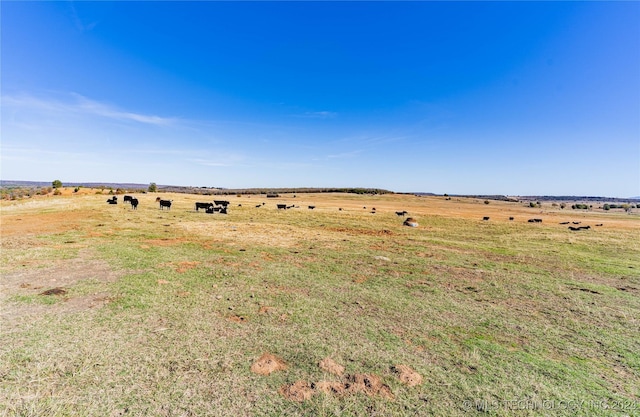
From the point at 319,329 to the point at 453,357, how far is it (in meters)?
3.20

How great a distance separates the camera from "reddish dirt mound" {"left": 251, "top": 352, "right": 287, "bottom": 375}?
17.8 feet

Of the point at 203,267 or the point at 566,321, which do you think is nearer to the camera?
the point at 566,321

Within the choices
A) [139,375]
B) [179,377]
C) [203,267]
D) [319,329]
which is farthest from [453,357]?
[203,267]

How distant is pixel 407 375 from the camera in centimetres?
548

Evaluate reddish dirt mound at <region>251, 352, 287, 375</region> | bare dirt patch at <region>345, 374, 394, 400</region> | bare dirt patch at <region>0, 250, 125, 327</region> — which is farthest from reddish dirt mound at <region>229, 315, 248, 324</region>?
bare dirt patch at <region>0, 250, 125, 327</region>

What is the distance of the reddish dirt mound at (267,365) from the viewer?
5.43 metres

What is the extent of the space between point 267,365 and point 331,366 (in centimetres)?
132

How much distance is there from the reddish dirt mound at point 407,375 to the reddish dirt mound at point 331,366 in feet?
3.74

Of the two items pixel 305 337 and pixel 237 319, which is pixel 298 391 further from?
pixel 237 319

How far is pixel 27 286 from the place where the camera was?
9062mm

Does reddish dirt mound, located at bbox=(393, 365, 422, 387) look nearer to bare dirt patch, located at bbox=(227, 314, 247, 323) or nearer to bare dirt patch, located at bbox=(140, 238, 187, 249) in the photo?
bare dirt patch, located at bbox=(227, 314, 247, 323)

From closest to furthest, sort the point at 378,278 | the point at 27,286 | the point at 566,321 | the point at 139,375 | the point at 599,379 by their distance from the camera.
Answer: the point at 139,375 < the point at 599,379 < the point at 566,321 < the point at 27,286 < the point at 378,278

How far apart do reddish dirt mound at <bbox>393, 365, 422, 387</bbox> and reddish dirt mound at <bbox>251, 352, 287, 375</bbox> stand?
2325 mm

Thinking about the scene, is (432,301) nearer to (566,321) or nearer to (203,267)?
(566,321)
